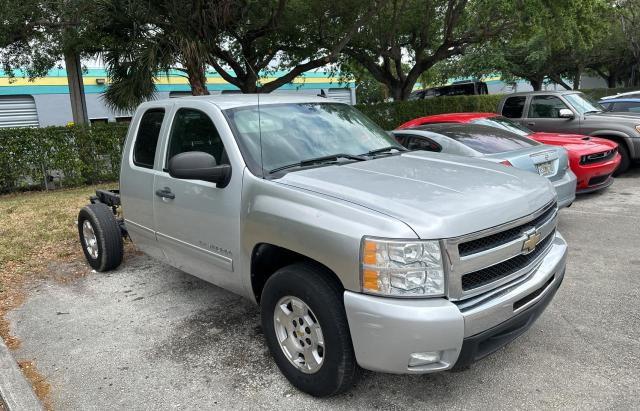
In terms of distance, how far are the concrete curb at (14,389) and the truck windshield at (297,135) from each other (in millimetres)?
1960

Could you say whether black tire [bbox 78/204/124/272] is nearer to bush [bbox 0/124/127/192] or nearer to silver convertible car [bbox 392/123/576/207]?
silver convertible car [bbox 392/123/576/207]

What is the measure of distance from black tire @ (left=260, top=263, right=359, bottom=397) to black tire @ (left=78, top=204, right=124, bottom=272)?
2.85 m

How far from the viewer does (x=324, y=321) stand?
2787 millimetres

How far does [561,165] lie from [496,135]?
94 centimetres

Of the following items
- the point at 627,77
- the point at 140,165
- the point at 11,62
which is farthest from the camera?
the point at 627,77

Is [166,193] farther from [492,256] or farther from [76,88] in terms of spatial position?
[76,88]

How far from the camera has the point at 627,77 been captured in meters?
37.2

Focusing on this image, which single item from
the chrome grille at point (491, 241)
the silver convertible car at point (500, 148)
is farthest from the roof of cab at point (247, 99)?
the silver convertible car at point (500, 148)

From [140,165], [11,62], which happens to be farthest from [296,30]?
[140,165]

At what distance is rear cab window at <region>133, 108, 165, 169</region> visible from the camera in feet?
14.6

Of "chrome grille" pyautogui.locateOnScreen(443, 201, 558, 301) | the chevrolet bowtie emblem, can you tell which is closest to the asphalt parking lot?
"chrome grille" pyautogui.locateOnScreen(443, 201, 558, 301)

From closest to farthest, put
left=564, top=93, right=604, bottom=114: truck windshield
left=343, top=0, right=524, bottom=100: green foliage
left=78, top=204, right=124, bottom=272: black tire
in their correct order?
1. left=78, top=204, right=124, bottom=272: black tire
2. left=564, top=93, right=604, bottom=114: truck windshield
3. left=343, top=0, right=524, bottom=100: green foliage

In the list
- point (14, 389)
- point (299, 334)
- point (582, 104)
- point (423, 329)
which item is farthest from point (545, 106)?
point (14, 389)

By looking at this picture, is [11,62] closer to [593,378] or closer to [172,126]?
[172,126]
